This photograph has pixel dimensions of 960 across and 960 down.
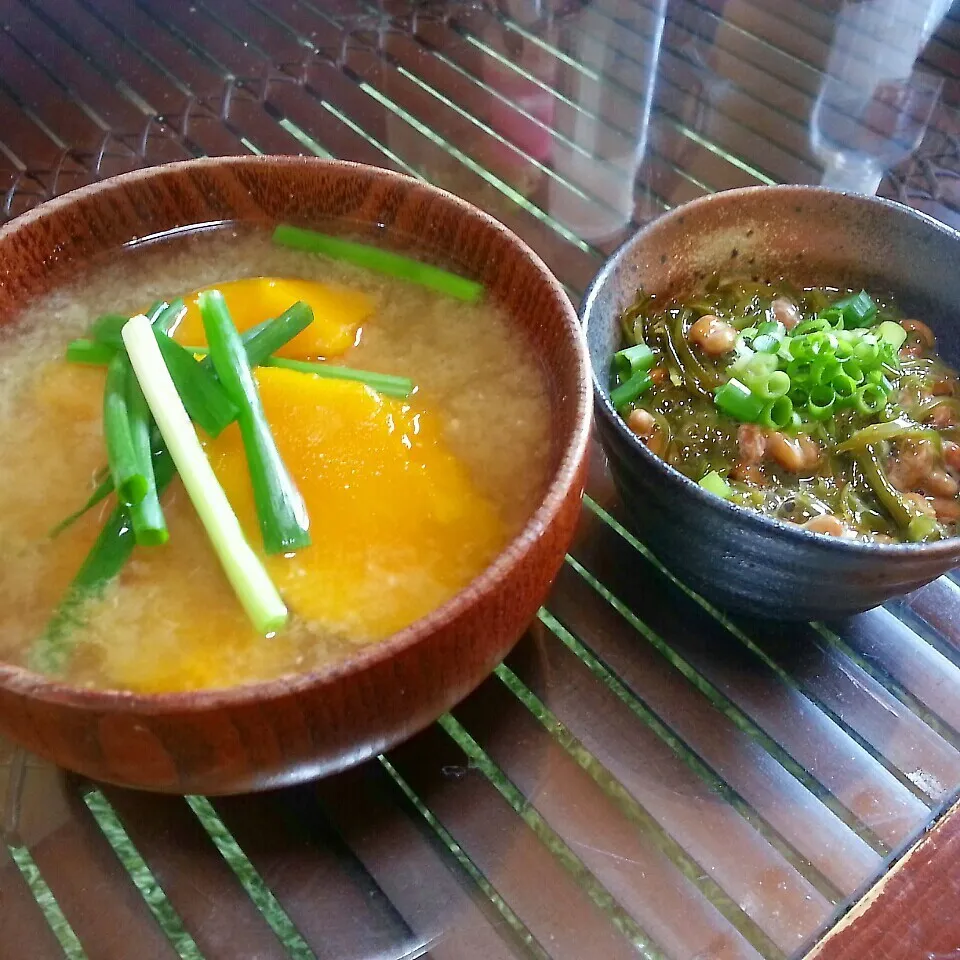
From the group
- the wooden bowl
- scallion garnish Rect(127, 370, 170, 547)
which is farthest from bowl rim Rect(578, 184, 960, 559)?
scallion garnish Rect(127, 370, 170, 547)

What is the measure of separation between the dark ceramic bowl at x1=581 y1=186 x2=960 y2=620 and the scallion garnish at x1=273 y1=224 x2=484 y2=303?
0.45 feet

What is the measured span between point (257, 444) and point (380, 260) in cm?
30

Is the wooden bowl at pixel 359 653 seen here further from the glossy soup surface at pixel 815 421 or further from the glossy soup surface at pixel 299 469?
the glossy soup surface at pixel 815 421

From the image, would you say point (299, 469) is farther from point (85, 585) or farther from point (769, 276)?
point (769, 276)

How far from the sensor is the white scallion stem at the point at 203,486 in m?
0.74

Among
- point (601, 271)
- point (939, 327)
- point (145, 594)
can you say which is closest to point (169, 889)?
point (145, 594)

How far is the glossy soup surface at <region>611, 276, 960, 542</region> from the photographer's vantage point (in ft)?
3.40

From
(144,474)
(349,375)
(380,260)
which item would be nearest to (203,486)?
(144,474)

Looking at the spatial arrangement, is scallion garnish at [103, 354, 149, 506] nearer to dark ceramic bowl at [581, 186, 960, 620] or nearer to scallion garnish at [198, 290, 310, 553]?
scallion garnish at [198, 290, 310, 553]

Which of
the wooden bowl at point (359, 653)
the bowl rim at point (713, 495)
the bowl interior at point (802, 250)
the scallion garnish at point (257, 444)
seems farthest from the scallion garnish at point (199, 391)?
the bowl interior at point (802, 250)

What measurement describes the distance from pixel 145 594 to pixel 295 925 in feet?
1.01

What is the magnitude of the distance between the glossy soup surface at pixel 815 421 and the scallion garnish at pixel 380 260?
257 millimetres

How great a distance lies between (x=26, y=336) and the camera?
0.96m

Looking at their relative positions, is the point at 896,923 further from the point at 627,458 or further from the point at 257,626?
the point at 257,626
